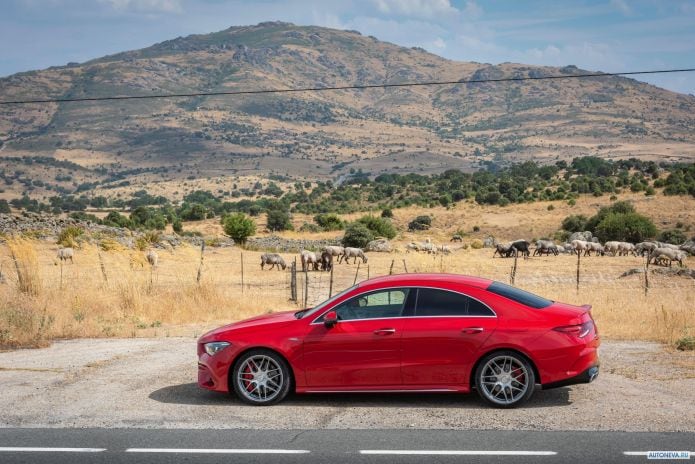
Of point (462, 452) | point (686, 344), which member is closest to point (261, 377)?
point (462, 452)

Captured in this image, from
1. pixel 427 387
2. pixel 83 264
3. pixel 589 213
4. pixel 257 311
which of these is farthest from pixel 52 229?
pixel 427 387

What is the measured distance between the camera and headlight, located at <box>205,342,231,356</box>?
11188 mm

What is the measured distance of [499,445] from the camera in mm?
9078

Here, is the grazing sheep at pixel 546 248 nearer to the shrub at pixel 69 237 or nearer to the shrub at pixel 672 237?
the shrub at pixel 672 237

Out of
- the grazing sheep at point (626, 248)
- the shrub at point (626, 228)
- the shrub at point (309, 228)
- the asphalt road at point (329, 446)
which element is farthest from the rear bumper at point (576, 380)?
the shrub at point (309, 228)

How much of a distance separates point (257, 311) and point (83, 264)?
822 centimetres

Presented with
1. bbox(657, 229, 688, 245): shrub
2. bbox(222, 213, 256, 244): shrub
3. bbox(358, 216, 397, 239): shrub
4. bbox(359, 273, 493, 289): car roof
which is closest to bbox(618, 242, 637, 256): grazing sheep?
bbox(657, 229, 688, 245): shrub

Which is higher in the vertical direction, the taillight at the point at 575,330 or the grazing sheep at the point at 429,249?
the taillight at the point at 575,330

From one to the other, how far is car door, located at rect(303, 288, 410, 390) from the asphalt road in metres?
1.12

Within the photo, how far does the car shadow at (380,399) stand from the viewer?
35.9 ft

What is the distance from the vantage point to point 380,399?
11336mm

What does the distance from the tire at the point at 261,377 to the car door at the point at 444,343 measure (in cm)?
154

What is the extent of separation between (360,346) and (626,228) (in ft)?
180

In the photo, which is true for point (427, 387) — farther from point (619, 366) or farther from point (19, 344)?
point (19, 344)
